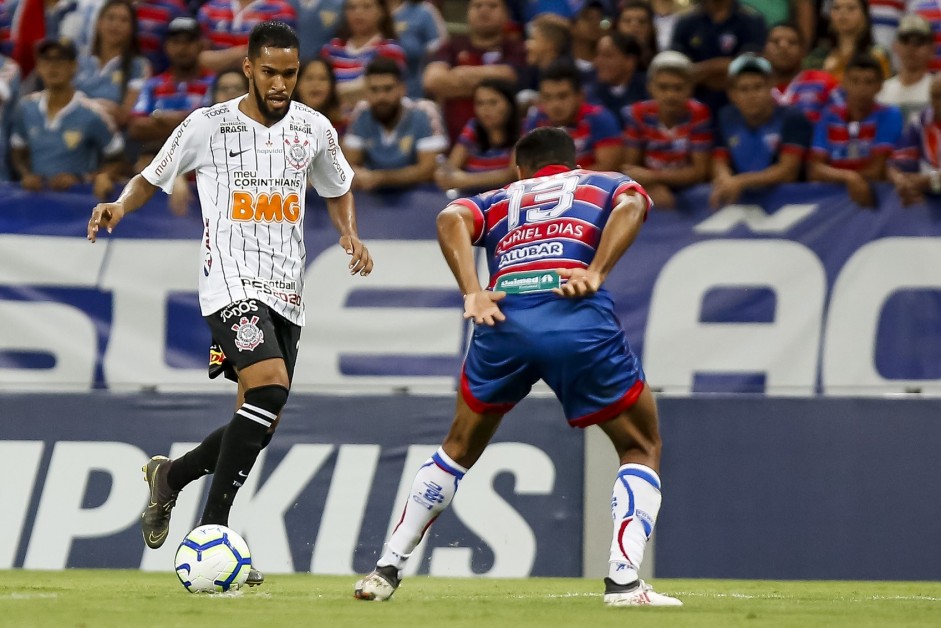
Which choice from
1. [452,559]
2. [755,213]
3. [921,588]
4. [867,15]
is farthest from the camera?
[867,15]

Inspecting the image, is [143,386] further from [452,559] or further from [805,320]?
[805,320]

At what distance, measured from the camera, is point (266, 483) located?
9875mm

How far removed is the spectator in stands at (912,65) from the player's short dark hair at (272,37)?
5881mm

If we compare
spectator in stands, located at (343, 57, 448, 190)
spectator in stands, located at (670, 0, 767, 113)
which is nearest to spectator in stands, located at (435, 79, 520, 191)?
spectator in stands, located at (343, 57, 448, 190)

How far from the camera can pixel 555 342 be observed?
6344mm

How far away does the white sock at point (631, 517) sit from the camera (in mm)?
6234

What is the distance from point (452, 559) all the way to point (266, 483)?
4.22ft

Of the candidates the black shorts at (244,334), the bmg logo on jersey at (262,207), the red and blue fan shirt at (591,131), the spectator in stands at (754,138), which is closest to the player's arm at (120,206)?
the bmg logo on jersey at (262,207)

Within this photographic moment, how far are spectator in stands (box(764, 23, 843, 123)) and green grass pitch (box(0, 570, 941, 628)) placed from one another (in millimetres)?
3869

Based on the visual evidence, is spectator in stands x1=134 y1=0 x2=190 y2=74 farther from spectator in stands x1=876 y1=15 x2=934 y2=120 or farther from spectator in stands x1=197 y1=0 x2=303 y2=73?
spectator in stands x1=876 y1=15 x2=934 y2=120

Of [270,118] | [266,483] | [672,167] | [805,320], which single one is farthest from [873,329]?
[270,118]

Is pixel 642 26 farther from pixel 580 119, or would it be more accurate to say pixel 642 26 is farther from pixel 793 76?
pixel 580 119

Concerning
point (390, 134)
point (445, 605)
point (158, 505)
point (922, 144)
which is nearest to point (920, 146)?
point (922, 144)

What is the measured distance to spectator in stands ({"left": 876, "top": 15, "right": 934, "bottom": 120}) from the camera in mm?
11492
